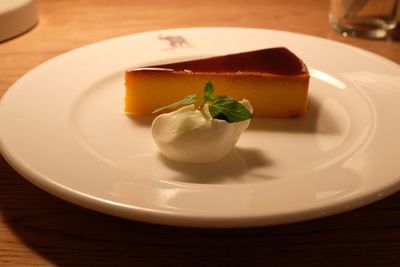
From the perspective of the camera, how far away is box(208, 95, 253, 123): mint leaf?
3.10 feet

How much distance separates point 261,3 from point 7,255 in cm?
151

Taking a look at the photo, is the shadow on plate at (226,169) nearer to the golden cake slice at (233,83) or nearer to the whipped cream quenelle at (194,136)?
the whipped cream quenelle at (194,136)

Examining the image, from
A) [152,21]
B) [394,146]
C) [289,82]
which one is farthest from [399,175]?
[152,21]

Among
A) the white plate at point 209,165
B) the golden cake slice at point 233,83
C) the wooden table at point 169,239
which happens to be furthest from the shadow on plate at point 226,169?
the golden cake slice at point 233,83

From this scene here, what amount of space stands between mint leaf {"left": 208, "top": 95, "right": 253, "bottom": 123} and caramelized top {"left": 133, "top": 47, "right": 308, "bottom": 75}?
0.27 metres

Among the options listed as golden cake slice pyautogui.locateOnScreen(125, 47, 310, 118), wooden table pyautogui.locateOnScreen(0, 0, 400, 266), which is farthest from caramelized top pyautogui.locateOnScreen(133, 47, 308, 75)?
wooden table pyautogui.locateOnScreen(0, 0, 400, 266)

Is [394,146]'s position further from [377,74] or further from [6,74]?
[6,74]

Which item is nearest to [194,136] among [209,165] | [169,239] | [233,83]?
[209,165]

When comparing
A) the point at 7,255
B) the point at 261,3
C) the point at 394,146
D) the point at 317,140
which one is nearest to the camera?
the point at 7,255

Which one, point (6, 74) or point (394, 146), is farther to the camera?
point (6, 74)

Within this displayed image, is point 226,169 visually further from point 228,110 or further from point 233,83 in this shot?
point 233,83

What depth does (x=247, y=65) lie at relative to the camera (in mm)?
1232

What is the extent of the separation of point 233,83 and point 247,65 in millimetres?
57

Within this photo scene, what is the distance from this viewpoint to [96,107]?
1167 mm
